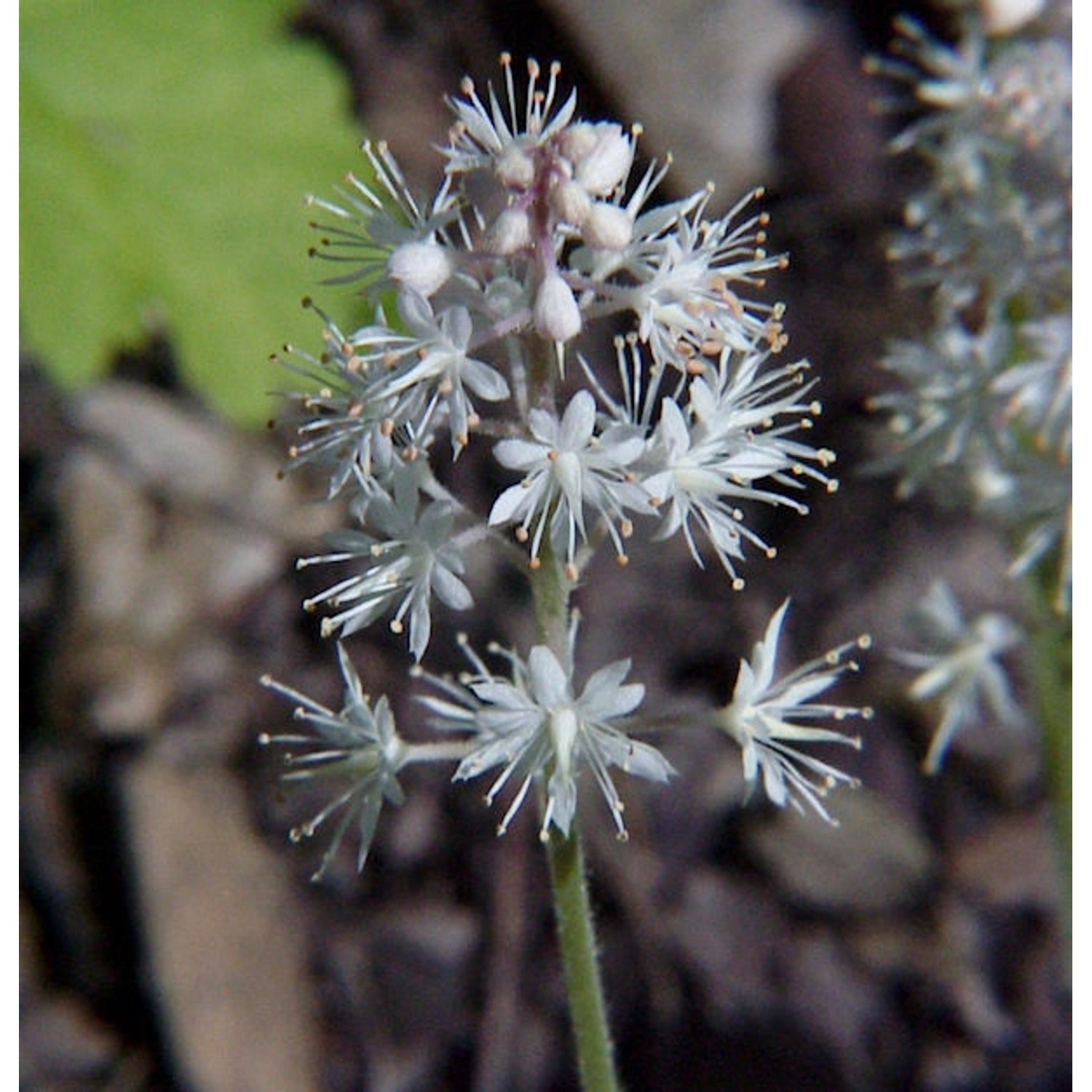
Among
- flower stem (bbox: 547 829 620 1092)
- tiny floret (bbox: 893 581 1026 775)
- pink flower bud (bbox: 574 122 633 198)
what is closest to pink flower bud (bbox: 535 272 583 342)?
pink flower bud (bbox: 574 122 633 198)

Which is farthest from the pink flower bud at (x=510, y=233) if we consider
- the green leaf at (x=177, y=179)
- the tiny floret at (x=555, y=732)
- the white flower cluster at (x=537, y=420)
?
the green leaf at (x=177, y=179)

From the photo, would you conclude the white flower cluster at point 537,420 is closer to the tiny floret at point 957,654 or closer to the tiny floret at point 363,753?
the tiny floret at point 363,753

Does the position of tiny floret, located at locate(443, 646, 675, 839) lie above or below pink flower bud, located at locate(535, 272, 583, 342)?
below

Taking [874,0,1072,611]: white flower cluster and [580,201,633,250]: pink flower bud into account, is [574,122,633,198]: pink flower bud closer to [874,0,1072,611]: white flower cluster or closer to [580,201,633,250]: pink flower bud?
[580,201,633,250]: pink flower bud

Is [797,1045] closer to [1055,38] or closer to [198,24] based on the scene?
[1055,38]

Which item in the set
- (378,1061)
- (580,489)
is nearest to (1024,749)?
(378,1061)

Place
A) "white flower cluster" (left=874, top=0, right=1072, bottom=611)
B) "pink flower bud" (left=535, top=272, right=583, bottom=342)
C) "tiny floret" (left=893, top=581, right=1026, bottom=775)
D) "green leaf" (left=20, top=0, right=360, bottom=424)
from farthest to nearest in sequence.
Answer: "tiny floret" (left=893, top=581, right=1026, bottom=775) < "green leaf" (left=20, top=0, right=360, bottom=424) < "white flower cluster" (left=874, top=0, right=1072, bottom=611) < "pink flower bud" (left=535, top=272, right=583, bottom=342)
